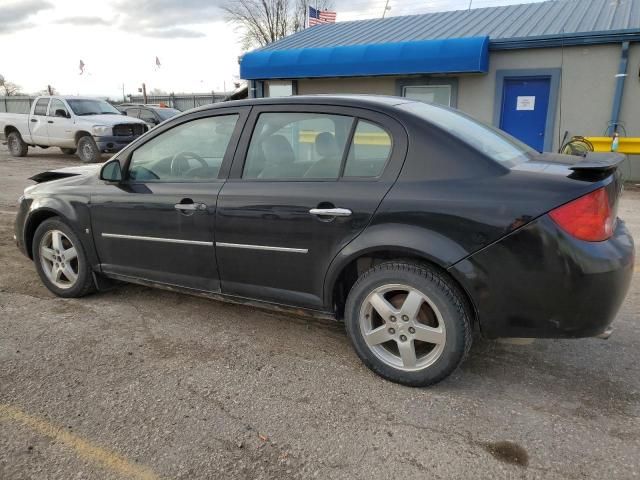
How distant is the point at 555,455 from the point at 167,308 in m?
2.96

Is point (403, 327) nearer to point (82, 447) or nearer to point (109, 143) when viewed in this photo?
point (82, 447)

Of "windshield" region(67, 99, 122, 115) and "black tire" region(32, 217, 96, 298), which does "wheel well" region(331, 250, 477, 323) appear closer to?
"black tire" region(32, 217, 96, 298)

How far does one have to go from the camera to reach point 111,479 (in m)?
2.23

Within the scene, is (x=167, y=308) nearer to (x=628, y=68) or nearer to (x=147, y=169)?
(x=147, y=169)

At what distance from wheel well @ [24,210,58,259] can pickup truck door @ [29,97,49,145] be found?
41.7 feet

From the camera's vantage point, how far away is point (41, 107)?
15.5m

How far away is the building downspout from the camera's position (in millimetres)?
10748

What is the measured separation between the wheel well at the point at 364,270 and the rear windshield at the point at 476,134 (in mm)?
678

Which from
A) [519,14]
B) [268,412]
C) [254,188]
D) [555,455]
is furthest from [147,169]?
[519,14]

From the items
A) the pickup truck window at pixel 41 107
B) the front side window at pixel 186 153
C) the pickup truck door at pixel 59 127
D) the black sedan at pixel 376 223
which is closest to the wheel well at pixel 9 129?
the pickup truck window at pixel 41 107

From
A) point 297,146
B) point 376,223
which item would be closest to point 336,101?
point 297,146

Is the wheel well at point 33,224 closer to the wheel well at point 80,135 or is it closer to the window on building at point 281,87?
the window on building at point 281,87

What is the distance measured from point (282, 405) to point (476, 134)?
1.96 metres

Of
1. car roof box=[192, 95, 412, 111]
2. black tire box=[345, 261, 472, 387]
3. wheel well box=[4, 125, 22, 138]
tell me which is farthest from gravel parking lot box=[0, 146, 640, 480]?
wheel well box=[4, 125, 22, 138]
